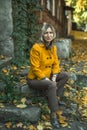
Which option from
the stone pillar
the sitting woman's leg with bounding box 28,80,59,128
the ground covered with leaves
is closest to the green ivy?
the stone pillar

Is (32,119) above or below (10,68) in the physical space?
below

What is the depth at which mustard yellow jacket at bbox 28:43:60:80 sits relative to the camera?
640 cm

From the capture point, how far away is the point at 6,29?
344 inches

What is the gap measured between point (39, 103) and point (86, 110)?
0.99m

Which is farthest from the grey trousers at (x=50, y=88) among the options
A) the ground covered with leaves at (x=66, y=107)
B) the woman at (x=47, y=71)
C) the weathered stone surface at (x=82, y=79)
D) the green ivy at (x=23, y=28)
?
the weathered stone surface at (x=82, y=79)

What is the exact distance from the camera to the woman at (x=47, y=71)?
6.21 meters

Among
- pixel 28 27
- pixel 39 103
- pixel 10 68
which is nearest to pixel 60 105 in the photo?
pixel 39 103

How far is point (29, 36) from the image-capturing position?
1032cm

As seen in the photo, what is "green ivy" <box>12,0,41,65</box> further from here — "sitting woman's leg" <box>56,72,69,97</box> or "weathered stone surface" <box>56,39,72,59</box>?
"sitting woman's leg" <box>56,72,69,97</box>

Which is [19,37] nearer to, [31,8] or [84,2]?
[31,8]

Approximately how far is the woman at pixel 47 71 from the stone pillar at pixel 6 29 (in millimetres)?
2279

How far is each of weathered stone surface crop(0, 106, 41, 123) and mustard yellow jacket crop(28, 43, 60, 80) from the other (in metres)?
0.61

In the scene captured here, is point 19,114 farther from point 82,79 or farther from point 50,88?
point 82,79

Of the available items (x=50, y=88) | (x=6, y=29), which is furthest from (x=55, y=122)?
(x=6, y=29)
